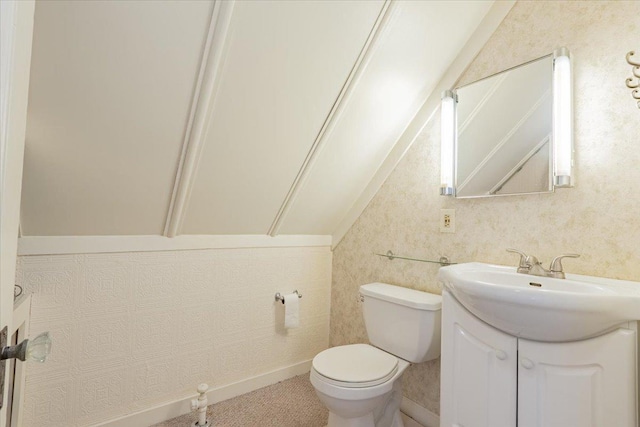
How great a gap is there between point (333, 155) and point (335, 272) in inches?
39.2

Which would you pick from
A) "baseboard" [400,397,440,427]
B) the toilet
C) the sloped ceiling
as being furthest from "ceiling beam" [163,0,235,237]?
"baseboard" [400,397,440,427]

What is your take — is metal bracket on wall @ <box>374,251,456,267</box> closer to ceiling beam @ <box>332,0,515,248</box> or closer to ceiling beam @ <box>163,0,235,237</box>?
ceiling beam @ <box>332,0,515,248</box>

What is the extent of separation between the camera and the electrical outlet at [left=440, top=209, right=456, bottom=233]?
5.62 ft

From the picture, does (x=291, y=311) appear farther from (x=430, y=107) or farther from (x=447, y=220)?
(x=430, y=107)

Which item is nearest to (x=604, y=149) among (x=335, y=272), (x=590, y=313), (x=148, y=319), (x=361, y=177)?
(x=590, y=313)

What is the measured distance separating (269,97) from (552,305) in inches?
52.9

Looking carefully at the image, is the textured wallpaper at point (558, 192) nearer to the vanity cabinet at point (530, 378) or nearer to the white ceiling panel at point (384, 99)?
the white ceiling panel at point (384, 99)

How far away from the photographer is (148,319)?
1.73m

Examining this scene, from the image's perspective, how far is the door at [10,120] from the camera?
19.7 inches

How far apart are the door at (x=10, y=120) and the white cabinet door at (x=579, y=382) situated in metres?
1.39

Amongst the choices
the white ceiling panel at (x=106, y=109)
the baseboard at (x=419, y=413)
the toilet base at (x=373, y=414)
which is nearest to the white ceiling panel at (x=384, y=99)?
the white ceiling panel at (x=106, y=109)

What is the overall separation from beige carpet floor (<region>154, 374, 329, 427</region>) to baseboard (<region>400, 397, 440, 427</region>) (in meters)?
0.48

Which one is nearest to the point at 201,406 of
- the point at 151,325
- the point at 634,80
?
the point at 151,325

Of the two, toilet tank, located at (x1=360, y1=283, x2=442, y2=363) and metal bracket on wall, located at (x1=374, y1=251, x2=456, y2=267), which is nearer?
toilet tank, located at (x1=360, y1=283, x2=442, y2=363)
